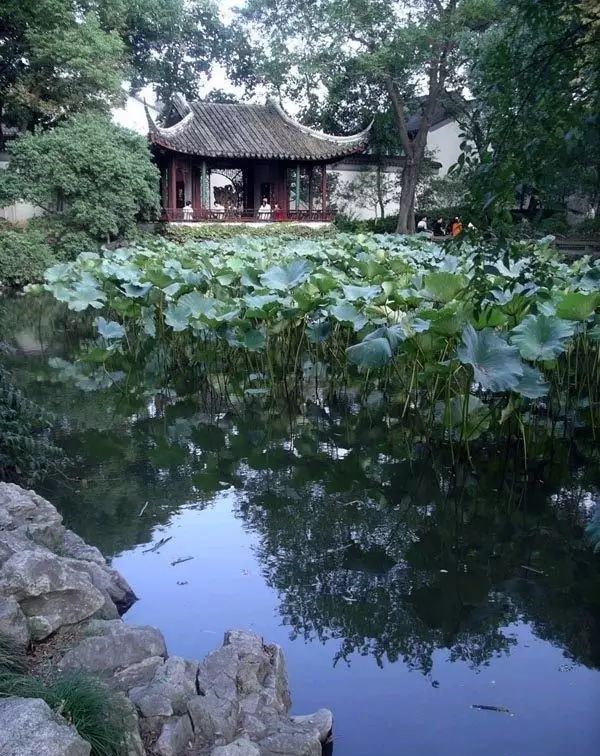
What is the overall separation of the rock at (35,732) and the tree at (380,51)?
21.2 meters

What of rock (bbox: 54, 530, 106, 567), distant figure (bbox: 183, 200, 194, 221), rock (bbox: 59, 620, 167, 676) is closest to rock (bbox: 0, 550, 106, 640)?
rock (bbox: 59, 620, 167, 676)

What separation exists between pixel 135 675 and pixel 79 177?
1706 cm

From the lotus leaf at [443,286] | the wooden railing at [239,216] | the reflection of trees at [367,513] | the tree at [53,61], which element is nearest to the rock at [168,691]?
the reflection of trees at [367,513]

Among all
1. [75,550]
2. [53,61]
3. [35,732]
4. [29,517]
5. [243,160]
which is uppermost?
[53,61]

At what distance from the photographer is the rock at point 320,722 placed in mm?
2596

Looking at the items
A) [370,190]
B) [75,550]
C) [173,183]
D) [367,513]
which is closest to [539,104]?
[75,550]

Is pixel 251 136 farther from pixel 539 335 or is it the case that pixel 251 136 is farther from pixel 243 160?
pixel 539 335

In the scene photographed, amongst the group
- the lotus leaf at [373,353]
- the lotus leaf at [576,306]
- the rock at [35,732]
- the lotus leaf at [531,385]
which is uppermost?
the lotus leaf at [576,306]

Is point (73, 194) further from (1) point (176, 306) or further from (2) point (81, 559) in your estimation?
(2) point (81, 559)

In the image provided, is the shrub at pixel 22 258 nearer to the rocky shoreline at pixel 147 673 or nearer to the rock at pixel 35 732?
the rocky shoreline at pixel 147 673

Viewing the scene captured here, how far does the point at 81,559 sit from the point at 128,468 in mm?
1954

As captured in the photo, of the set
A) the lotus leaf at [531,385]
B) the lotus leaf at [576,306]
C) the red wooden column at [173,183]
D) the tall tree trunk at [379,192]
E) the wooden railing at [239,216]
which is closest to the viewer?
the lotus leaf at [531,385]

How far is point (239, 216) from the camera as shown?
23.7m

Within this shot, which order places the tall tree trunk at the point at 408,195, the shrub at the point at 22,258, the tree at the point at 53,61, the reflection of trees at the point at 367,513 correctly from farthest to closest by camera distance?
the tall tree trunk at the point at 408,195 < the tree at the point at 53,61 < the shrub at the point at 22,258 < the reflection of trees at the point at 367,513
